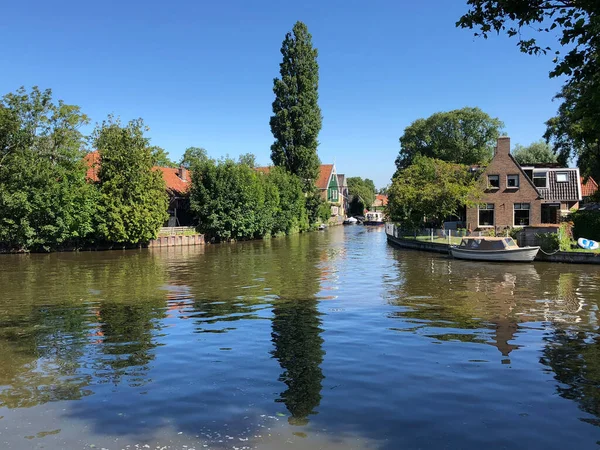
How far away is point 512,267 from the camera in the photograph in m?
28.5

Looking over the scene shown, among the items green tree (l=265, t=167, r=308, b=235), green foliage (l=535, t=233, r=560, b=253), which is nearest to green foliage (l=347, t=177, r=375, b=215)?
green tree (l=265, t=167, r=308, b=235)

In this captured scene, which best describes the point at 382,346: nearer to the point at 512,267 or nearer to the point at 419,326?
the point at 419,326

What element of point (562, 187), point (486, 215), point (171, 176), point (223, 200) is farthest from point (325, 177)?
point (562, 187)

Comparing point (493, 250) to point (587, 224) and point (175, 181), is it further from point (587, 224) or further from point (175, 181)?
point (175, 181)

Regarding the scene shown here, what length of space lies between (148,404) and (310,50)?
6368cm

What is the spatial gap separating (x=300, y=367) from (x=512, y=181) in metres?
41.2

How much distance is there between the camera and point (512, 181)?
45219mm

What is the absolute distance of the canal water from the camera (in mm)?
6695

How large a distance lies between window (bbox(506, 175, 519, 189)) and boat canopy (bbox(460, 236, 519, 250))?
48.9 ft

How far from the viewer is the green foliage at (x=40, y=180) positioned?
3931 cm

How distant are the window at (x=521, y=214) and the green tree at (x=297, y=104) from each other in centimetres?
2934

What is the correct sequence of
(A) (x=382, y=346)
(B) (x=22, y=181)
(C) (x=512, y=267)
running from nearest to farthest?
(A) (x=382, y=346) → (C) (x=512, y=267) → (B) (x=22, y=181)

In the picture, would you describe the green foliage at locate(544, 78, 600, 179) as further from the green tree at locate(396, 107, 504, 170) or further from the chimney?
the green tree at locate(396, 107, 504, 170)

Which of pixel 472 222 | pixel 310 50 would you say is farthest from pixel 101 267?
A: pixel 310 50
